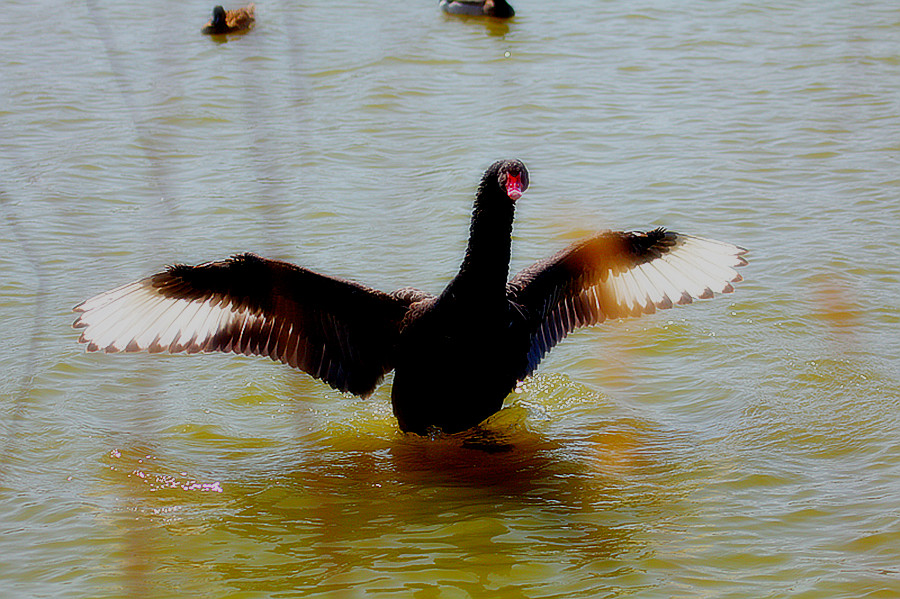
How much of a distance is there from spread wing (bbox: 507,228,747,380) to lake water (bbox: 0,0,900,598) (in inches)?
20.7

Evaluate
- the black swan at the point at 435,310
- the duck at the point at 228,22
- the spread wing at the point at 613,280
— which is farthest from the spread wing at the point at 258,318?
the duck at the point at 228,22

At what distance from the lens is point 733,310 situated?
24.3 ft

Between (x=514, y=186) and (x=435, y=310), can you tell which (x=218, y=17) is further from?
(x=514, y=186)

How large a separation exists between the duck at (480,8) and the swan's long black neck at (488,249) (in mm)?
9271

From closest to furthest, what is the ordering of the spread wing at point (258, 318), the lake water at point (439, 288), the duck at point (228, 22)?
1. the lake water at point (439, 288)
2. the spread wing at point (258, 318)
3. the duck at point (228, 22)

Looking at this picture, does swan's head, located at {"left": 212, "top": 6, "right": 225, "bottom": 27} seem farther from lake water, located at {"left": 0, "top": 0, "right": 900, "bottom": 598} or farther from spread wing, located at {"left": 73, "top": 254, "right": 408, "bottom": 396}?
spread wing, located at {"left": 73, "top": 254, "right": 408, "bottom": 396}

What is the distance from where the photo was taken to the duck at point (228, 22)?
13.8 m

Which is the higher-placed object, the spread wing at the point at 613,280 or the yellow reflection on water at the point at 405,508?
the spread wing at the point at 613,280

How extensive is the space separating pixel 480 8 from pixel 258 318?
31.6 feet

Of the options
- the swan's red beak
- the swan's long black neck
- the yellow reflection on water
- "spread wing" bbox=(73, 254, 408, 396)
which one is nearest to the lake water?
the yellow reflection on water

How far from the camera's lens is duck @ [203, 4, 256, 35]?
1381 centimetres

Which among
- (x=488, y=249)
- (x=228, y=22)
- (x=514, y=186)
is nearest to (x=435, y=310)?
(x=488, y=249)

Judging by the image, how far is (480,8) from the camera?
14609 millimetres

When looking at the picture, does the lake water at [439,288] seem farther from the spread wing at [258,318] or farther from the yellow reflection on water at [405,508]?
the spread wing at [258,318]
